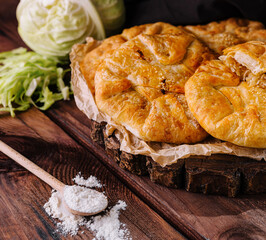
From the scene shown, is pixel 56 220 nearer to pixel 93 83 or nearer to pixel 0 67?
pixel 93 83

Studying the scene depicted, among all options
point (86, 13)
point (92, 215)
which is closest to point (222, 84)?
point (92, 215)

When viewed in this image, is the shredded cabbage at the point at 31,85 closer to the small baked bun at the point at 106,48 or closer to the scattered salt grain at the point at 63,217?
the small baked bun at the point at 106,48

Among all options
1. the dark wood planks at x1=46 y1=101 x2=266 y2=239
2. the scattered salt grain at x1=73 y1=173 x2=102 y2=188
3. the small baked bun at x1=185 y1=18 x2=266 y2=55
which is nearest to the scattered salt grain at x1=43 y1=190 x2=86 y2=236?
the scattered salt grain at x1=73 y1=173 x2=102 y2=188

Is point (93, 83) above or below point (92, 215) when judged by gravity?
above

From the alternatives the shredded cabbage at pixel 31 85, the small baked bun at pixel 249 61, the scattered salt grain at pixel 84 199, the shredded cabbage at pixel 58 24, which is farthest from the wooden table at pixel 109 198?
the shredded cabbage at pixel 58 24

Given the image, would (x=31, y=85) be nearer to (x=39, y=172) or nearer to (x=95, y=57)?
(x=95, y=57)

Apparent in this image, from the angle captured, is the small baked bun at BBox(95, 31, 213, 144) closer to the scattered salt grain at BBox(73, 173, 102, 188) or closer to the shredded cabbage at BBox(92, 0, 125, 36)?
the scattered salt grain at BBox(73, 173, 102, 188)
